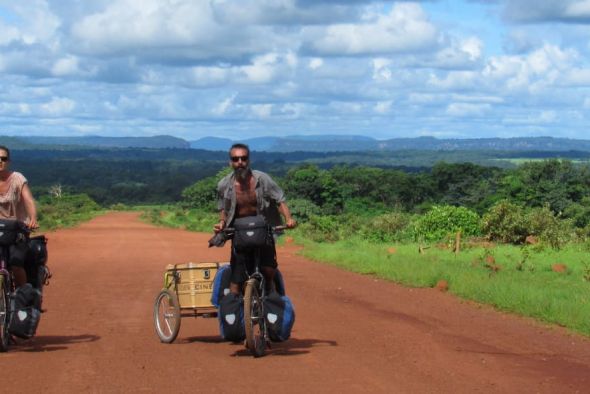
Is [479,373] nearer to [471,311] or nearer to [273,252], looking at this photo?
[273,252]

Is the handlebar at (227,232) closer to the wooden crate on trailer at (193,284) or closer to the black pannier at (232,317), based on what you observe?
Answer: the black pannier at (232,317)

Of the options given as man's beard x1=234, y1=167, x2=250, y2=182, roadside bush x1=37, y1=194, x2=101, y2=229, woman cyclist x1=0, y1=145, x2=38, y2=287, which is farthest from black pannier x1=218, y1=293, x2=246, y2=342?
roadside bush x1=37, y1=194, x2=101, y2=229

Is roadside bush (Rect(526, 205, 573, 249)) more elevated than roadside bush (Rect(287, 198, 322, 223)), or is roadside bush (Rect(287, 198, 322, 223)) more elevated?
roadside bush (Rect(526, 205, 573, 249))

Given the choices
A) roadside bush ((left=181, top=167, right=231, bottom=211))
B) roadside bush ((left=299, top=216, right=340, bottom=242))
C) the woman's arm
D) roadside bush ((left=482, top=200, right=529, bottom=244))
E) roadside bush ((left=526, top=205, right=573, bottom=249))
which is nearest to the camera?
the woman's arm

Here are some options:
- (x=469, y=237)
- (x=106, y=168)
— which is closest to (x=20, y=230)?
(x=469, y=237)

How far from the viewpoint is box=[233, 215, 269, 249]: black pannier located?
847 centimetres

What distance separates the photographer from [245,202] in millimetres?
8797

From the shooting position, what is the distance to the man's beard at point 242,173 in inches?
342

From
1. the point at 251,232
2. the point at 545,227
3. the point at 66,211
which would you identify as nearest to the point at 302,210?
the point at 66,211

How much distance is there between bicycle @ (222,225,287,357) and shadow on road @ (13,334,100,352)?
197 centimetres

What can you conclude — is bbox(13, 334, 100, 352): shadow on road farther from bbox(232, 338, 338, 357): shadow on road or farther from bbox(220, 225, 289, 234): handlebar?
bbox(220, 225, 289, 234): handlebar

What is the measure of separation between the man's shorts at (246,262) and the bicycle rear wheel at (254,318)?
0.58ft

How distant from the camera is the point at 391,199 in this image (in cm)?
7869

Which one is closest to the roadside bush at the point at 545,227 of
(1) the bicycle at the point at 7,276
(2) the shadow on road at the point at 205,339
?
(2) the shadow on road at the point at 205,339
